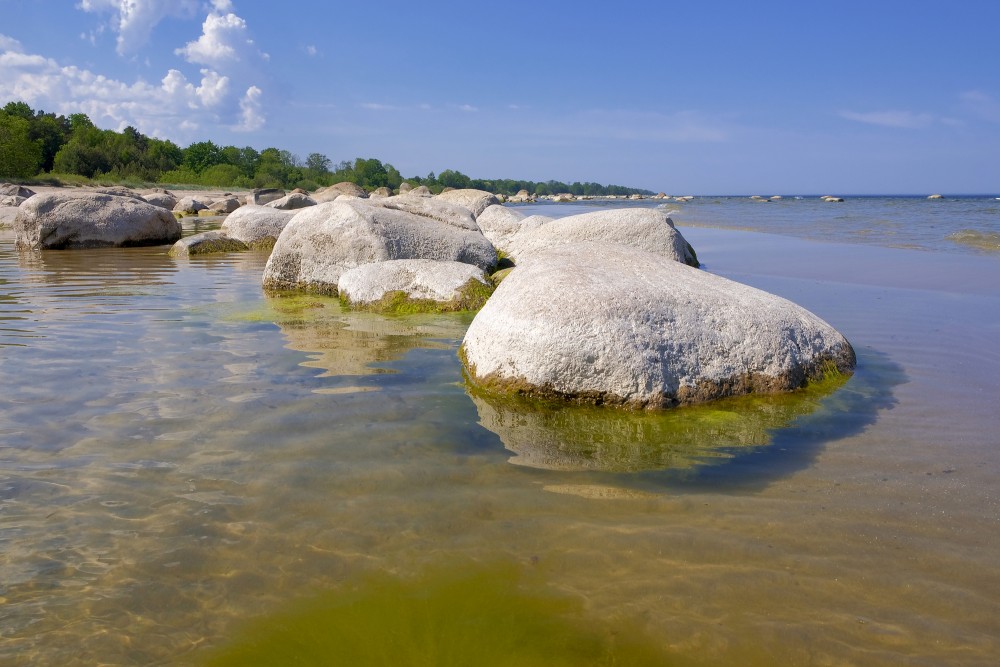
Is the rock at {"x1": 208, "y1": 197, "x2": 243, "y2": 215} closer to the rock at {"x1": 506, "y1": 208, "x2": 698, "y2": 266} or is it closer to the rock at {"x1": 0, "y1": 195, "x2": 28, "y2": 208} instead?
the rock at {"x1": 0, "y1": 195, "x2": 28, "y2": 208}

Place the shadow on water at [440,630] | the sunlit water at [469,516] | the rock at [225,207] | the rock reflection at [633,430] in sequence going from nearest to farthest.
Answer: the shadow on water at [440,630] < the sunlit water at [469,516] < the rock reflection at [633,430] < the rock at [225,207]

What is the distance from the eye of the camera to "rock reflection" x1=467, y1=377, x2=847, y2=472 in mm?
4004

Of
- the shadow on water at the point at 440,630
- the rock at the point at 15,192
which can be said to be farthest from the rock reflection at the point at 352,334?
the rock at the point at 15,192

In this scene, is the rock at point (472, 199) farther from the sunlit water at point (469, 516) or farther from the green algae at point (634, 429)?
the green algae at point (634, 429)

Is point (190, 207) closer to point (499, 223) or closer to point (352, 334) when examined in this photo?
point (499, 223)

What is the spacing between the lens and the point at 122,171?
6450cm

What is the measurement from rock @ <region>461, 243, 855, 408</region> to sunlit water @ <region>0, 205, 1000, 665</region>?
24 cm

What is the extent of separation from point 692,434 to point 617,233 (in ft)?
25.2

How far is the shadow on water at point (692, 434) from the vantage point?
3.85m

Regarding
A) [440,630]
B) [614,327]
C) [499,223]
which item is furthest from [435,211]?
[440,630]

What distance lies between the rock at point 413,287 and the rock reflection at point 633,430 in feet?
11.2

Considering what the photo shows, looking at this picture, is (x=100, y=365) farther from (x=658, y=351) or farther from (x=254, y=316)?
(x=658, y=351)

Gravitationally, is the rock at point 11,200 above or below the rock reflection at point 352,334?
above

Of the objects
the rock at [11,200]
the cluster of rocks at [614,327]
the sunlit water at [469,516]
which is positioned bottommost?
the sunlit water at [469,516]
